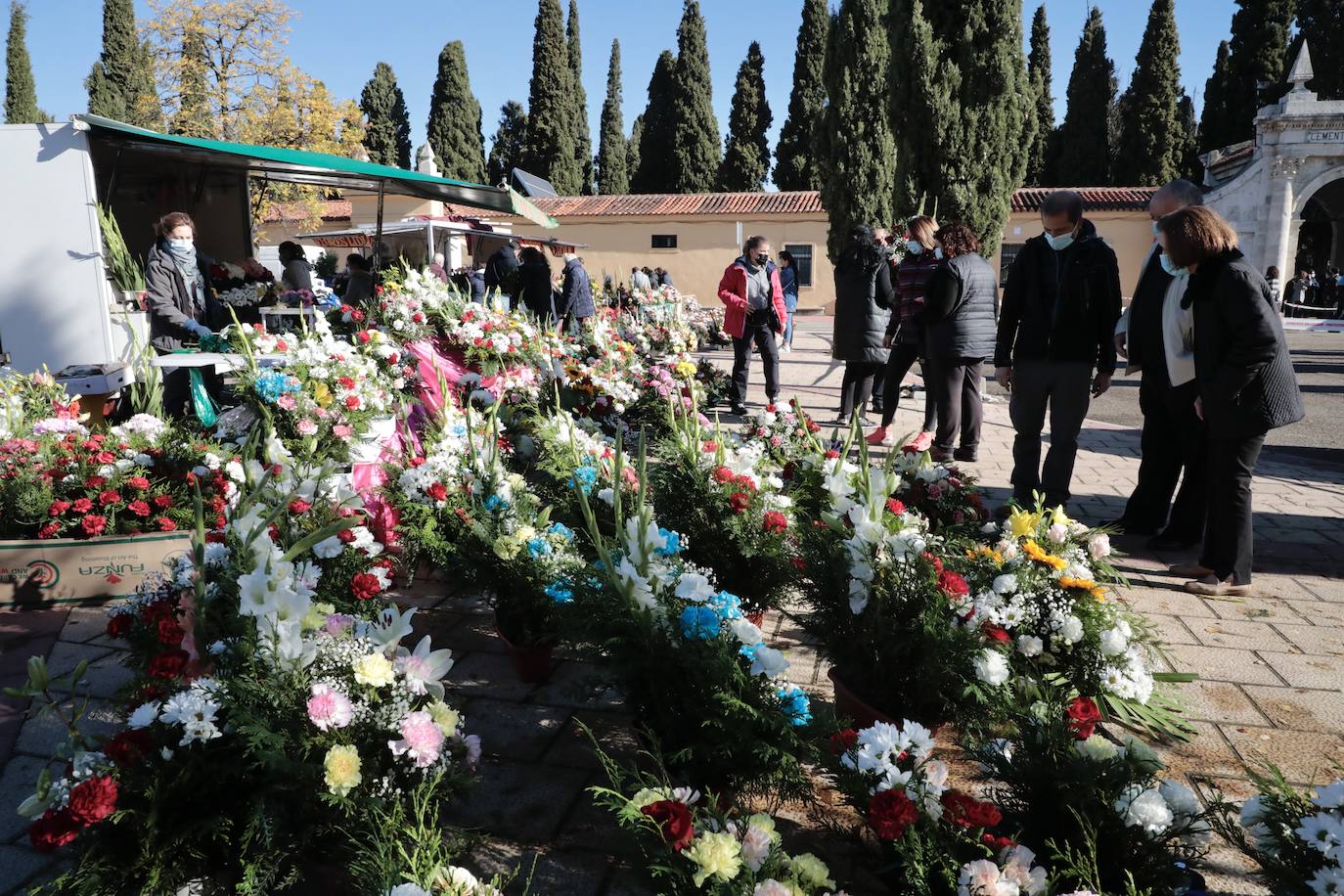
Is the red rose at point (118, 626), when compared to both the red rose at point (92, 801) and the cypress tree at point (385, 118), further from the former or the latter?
the cypress tree at point (385, 118)

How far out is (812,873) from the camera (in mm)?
1623

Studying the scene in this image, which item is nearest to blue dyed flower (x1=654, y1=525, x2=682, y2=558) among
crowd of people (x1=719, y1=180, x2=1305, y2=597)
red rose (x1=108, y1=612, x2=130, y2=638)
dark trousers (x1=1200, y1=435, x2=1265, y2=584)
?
crowd of people (x1=719, y1=180, x2=1305, y2=597)

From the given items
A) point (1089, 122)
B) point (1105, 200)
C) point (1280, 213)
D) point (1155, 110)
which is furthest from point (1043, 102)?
point (1280, 213)

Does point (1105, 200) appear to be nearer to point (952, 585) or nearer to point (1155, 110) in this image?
point (1155, 110)

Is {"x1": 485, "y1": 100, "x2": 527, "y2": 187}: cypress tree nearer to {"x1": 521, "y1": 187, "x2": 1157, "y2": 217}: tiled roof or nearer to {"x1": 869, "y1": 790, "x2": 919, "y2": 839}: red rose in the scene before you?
{"x1": 521, "y1": 187, "x2": 1157, "y2": 217}: tiled roof

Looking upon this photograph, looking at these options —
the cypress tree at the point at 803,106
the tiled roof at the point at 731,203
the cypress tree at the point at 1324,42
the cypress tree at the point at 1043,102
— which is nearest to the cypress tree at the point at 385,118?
the tiled roof at the point at 731,203

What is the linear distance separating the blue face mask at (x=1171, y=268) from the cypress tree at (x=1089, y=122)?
34.2 meters

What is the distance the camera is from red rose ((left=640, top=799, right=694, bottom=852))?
63.0 inches

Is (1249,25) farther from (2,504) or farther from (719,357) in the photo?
(2,504)

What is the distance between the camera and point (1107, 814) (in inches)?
68.6

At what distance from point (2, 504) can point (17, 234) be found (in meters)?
3.50

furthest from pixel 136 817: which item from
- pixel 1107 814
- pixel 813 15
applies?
pixel 813 15

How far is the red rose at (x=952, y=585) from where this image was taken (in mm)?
2262

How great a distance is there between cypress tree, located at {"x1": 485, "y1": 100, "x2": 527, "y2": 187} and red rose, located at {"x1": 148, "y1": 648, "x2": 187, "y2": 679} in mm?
42495
